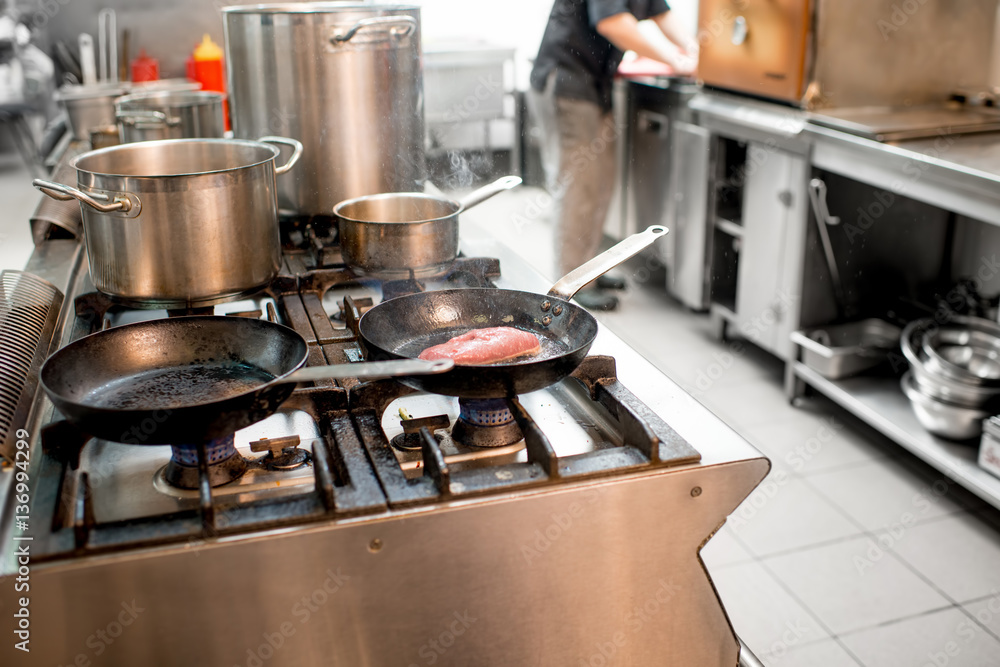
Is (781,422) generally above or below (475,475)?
below

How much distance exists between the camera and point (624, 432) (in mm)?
996

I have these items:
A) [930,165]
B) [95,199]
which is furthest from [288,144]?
[930,165]

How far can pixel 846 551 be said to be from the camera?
224 centimetres

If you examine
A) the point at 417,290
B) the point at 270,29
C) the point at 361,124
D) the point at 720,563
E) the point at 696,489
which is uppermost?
the point at 270,29

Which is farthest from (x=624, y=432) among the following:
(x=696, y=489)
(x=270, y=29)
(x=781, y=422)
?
(x=781, y=422)

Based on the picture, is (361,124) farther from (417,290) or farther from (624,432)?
(624,432)

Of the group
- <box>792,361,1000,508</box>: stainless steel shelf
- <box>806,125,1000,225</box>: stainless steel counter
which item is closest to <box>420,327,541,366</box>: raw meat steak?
<box>806,125,1000,225</box>: stainless steel counter

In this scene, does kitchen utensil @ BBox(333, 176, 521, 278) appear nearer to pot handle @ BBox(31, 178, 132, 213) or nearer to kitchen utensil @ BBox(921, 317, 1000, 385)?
pot handle @ BBox(31, 178, 132, 213)

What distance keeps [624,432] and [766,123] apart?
85.6 inches

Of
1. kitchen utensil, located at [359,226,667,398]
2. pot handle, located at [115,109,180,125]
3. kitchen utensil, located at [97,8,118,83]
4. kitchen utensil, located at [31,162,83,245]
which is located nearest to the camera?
kitchen utensil, located at [359,226,667,398]

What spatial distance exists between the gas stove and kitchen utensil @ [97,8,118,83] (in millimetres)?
3094

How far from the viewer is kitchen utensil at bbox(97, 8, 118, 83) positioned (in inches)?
145

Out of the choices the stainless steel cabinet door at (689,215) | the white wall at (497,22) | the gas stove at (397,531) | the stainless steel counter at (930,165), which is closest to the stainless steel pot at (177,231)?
the gas stove at (397,531)

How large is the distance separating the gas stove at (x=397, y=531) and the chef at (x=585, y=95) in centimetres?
253
